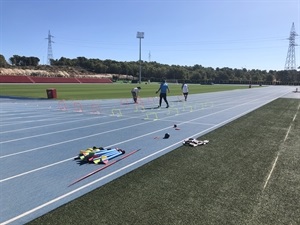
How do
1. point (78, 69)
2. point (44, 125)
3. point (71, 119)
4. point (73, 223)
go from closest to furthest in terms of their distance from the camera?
point (73, 223), point (44, 125), point (71, 119), point (78, 69)

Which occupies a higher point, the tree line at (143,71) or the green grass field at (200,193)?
the tree line at (143,71)

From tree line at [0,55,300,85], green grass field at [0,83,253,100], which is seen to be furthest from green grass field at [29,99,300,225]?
tree line at [0,55,300,85]

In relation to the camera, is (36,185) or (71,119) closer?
(36,185)

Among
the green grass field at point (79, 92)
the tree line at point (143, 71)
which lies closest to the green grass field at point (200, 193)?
the green grass field at point (79, 92)

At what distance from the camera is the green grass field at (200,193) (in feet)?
13.3

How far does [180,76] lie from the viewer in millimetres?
136500

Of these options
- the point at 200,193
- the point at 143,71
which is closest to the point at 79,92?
the point at 200,193

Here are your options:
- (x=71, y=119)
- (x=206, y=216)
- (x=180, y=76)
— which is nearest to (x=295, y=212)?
(x=206, y=216)

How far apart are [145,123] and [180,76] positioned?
415 ft

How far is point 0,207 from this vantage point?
4367 mm

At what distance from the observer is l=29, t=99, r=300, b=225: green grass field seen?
4.04 metres

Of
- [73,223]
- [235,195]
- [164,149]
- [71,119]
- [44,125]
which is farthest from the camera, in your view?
[71,119]

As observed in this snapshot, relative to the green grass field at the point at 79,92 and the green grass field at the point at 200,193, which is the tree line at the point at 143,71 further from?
the green grass field at the point at 200,193

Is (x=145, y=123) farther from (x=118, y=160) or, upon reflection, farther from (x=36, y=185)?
(x=36, y=185)
